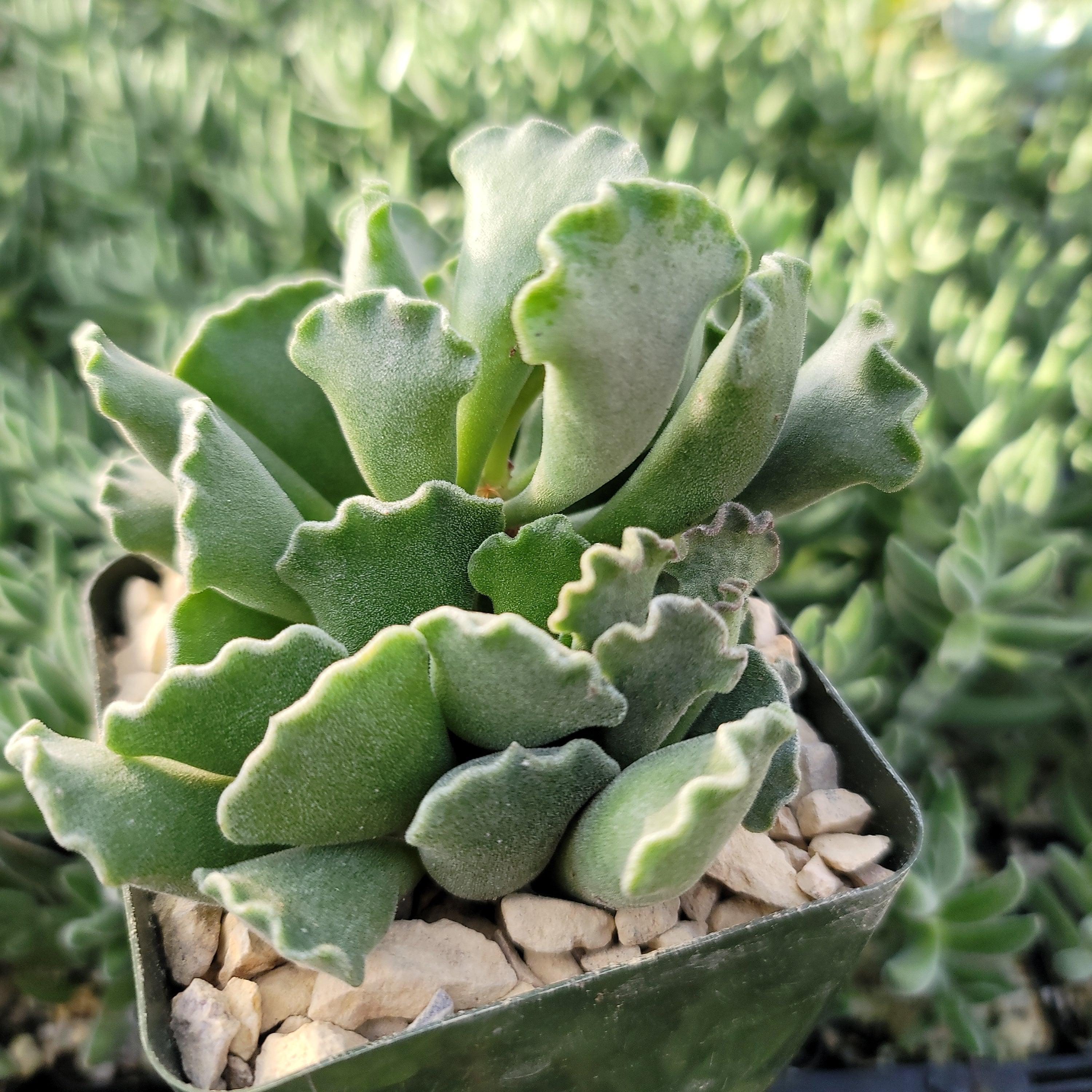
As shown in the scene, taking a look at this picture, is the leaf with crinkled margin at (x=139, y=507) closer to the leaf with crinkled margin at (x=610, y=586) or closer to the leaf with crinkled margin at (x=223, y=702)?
the leaf with crinkled margin at (x=223, y=702)

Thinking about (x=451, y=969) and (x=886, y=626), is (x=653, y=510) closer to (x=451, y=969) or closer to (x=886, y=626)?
(x=451, y=969)

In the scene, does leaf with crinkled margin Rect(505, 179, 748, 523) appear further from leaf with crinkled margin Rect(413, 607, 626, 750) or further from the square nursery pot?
the square nursery pot

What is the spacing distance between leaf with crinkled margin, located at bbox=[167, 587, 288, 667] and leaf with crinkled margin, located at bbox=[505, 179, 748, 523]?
209mm

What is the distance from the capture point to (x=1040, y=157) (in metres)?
1.14

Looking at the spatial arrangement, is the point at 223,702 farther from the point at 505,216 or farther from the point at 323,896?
the point at 505,216

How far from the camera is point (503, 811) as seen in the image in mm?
394

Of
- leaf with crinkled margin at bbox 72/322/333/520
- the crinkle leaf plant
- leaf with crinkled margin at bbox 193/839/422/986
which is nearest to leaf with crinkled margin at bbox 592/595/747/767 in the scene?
the crinkle leaf plant

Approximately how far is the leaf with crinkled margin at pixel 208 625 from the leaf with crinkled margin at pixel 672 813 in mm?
197

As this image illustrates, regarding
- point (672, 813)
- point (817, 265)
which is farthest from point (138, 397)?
point (817, 265)

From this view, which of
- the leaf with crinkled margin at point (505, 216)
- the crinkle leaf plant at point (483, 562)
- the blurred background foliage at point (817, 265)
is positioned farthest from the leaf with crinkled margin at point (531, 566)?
the blurred background foliage at point (817, 265)

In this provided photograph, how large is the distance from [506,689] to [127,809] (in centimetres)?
18

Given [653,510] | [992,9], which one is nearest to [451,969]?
[653,510]

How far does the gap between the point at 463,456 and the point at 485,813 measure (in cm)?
23

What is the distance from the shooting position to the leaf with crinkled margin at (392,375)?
1.47 feet
